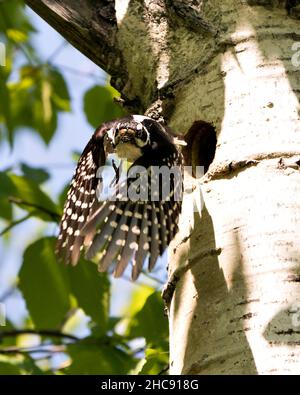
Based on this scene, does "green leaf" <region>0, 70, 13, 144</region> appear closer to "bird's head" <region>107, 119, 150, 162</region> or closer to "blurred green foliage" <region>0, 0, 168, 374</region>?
"blurred green foliage" <region>0, 0, 168, 374</region>

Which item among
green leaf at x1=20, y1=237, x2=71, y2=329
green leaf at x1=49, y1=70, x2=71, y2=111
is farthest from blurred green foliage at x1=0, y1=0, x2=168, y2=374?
green leaf at x1=49, y1=70, x2=71, y2=111

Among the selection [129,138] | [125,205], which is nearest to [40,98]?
[129,138]

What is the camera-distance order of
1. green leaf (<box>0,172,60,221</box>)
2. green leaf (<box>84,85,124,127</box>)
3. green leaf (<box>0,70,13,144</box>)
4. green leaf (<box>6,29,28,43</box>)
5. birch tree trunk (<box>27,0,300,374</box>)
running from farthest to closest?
1. green leaf (<box>6,29,28,43</box>)
2. green leaf (<box>84,85,124,127</box>)
3. green leaf (<box>0,70,13,144</box>)
4. green leaf (<box>0,172,60,221</box>)
5. birch tree trunk (<box>27,0,300,374</box>)

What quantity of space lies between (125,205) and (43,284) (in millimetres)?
473

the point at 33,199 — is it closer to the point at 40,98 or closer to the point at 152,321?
the point at 152,321

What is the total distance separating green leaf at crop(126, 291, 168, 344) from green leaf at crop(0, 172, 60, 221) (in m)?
0.54

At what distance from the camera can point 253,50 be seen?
279 cm

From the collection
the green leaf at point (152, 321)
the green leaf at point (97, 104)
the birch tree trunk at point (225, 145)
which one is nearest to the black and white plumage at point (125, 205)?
the birch tree trunk at point (225, 145)

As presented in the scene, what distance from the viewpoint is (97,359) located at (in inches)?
128

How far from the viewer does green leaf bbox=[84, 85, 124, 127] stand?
159 inches

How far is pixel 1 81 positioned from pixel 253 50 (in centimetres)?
124

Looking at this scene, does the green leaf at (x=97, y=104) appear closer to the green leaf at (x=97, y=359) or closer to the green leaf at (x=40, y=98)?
the green leaf at (x=40, y=98)
